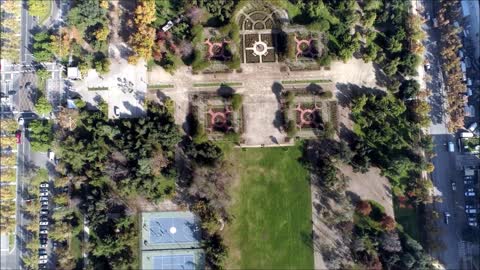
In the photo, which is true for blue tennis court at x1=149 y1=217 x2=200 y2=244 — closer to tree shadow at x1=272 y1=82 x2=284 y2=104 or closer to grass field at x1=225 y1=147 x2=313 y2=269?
grass field at x1=225 y1=147 x2=313 y2=269

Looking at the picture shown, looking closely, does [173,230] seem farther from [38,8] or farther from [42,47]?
[38,8]

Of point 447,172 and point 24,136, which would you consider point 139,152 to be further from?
point 447,172

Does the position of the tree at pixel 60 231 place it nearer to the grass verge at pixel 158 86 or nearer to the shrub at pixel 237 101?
the grass verge at pixel 158 86

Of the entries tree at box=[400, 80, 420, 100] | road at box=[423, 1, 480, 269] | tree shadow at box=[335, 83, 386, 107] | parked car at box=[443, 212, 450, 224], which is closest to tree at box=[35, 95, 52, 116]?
tree shadow at box=[335, 83, 386, 107]

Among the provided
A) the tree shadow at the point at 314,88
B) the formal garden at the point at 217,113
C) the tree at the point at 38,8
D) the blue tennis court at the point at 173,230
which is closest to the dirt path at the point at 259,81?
the tree shadow at the point at 314,88

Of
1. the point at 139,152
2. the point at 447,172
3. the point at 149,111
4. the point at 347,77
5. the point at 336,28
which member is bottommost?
the point at 447,172

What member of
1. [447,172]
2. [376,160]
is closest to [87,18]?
[376,160]
